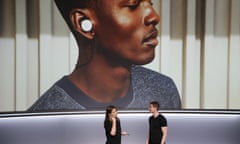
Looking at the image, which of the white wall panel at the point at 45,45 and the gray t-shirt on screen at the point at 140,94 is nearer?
the white wall panel at the point at 45,45

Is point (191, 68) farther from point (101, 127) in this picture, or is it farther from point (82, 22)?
point (82, 22)

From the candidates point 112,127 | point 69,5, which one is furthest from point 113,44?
point 112,127

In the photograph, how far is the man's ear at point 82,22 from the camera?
704 centimetres

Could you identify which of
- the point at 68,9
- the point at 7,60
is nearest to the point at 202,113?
the point at 68,9

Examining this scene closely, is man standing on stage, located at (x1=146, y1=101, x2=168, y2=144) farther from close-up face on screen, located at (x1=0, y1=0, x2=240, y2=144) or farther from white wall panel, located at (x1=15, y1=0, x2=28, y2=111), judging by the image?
white wall panel, located at (x1=15, y1=0, x2=28, y2=111)

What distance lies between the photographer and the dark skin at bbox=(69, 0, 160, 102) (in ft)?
23.3

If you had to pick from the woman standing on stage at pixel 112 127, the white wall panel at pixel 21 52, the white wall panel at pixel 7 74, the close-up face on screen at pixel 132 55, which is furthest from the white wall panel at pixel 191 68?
the white wall panel at pixel 7 74

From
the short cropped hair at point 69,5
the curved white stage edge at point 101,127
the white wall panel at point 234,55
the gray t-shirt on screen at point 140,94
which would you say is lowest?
the curved white stage edge at point 101,127

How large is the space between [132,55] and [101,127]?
1693 mm

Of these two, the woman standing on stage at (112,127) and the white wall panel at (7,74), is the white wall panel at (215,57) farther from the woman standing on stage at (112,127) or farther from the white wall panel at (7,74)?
the white wall panel at (7,74)

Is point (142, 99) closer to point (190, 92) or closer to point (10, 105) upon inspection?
point (190, 92)

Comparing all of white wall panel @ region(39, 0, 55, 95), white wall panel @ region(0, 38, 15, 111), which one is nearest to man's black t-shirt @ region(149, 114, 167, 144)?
white wall panel @ region(39, 0, 55, 95)

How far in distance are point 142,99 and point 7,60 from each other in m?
2.83

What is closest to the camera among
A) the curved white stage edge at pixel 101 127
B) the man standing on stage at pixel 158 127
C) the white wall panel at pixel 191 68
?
the man standing on stage at pixel 158 127
